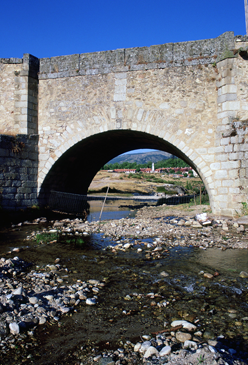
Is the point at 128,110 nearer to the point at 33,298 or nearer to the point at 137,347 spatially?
the point at 33,298

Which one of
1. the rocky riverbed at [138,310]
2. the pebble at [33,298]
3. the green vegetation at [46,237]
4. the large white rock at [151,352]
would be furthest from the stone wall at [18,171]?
the large white rock at [151,352]

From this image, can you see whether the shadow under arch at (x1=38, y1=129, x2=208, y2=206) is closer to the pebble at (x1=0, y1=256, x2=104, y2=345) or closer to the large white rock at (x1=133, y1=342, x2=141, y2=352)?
the pebble at (x1=0, y1=256, x2=104, y2=345)

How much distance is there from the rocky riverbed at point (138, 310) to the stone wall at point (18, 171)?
4535 mm

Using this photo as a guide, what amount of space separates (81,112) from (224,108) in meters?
5.04

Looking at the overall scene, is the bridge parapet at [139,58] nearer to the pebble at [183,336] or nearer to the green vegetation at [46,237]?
the green vegetation at [46,237]

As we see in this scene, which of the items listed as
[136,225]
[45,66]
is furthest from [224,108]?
[45,66]

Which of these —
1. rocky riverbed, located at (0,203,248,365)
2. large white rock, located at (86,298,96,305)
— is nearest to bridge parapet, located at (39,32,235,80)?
rocky riverbed, located at (0,203,248,365)

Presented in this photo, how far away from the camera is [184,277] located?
4.39 m

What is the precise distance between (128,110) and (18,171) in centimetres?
465

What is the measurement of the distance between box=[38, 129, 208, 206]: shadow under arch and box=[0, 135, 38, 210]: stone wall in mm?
582

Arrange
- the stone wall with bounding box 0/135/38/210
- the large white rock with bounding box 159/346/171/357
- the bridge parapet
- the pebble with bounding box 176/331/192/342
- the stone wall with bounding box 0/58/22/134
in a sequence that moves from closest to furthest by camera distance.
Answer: the large white rock with bounding box 159/346/171/357
the pebble with bounding box 176/331/192/342
the bridge parapet
the stone wall with bounding box 0/135/38/210
the stone wall with bounding box 0/58/22/134

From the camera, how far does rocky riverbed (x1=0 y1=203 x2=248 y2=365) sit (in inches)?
96.8

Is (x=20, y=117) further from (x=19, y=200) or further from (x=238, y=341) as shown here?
(x=238, y=341)

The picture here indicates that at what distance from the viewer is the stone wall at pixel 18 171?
9703mm
